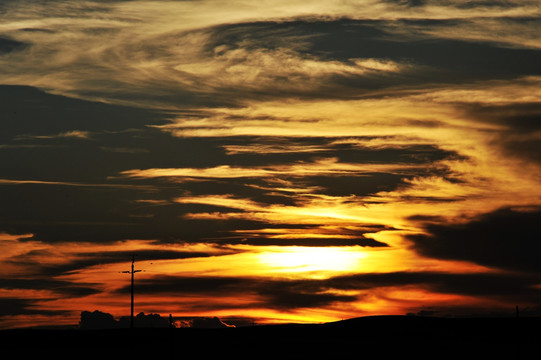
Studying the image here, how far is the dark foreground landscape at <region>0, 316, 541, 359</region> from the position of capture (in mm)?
114481

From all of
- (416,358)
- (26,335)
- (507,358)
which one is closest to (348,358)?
(416,358)

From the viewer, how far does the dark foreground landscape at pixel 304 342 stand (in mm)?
114481

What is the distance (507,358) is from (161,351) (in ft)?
141

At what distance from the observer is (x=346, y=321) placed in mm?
194750

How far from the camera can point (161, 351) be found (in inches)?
4596

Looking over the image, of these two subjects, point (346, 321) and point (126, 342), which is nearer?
point (126, 342)

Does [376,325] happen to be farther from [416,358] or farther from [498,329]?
[416,358]

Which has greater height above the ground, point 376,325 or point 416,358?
point 376,325

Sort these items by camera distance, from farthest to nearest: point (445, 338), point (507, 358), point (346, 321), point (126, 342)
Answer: point (346, 321) → point (445, 338) → point (126, 342) → point (507, 358)

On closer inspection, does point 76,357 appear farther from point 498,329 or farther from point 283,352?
point 498,329

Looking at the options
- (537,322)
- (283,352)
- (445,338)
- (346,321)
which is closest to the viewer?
(283,352)

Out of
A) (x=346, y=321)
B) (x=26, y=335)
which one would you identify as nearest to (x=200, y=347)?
(x=26, y=335)

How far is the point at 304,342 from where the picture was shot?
134 m

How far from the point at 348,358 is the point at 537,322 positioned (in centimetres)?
8082
